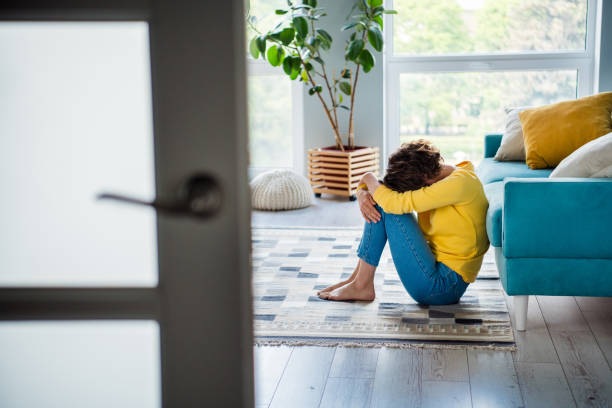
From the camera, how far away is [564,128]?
3.77 metres

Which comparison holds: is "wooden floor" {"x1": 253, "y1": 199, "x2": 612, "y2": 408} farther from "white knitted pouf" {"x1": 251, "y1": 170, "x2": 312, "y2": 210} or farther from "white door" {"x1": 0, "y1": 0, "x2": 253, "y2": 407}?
"white knitted pouf" {"x1": 251, "y1": 170, "x2": 312, "y2": 210}

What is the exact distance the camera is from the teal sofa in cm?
251

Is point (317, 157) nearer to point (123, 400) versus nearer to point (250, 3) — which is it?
point (250, 3)

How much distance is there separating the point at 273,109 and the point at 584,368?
4.19m

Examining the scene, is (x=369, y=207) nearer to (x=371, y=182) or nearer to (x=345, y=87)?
(x=371, y=182)

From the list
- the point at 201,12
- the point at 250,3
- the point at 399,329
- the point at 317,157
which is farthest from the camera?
the point at 250,3

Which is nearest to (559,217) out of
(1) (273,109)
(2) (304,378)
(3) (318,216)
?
(2) (304,378)

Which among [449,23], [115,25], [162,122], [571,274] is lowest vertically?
[571,274]

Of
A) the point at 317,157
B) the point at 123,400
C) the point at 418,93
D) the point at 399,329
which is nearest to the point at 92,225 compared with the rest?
the point at 123,400

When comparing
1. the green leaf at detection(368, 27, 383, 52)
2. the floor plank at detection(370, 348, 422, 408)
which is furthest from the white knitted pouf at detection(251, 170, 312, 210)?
the floor plank at detection(370, 348, 422, 408)

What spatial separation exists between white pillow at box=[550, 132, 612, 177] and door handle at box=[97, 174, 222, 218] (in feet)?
6.64

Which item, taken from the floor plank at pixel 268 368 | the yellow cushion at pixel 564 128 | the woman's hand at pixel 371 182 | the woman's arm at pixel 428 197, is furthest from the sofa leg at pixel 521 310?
the yellow cushion at pixel 564 128

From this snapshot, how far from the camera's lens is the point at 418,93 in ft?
19.1

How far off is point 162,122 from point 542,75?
513 centimetres
